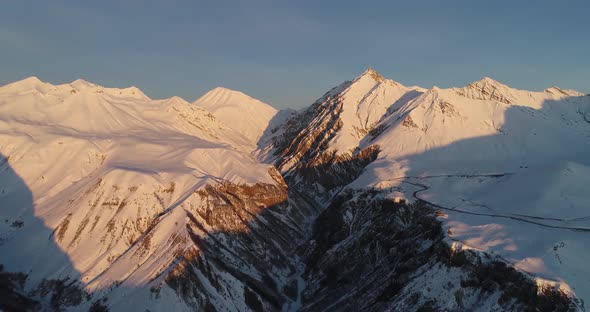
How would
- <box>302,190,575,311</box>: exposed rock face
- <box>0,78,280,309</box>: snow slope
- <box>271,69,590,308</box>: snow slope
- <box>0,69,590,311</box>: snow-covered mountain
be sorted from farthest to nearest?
<box>0,78,280,309</box>: snow slope
<box>0,69,590,311</box>: snow-covered mountain
<box>271,69,590,308</box>: snow slope
<box>302,190,575,311</box>: exposed rock face

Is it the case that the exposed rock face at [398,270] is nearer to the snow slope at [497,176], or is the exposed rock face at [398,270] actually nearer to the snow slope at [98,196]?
the snow slope at [497,176]

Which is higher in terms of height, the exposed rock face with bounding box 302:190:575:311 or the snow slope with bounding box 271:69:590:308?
the snow slope with bounding box 271:69:590:308

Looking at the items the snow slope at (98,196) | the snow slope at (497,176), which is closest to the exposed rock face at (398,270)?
the snow slope at (497,176)

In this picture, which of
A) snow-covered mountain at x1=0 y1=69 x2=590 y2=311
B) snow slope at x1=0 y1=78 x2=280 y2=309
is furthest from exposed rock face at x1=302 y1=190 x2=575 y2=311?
snow slope at x1=0 y1=78 x2=280 y2=309

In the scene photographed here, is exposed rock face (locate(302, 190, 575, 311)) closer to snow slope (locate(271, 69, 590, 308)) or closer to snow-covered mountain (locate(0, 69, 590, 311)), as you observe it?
snow-covered mountain (locate(0, 69, 590, 311))

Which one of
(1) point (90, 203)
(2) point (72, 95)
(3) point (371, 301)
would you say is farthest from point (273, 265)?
(2) point (72, 95)

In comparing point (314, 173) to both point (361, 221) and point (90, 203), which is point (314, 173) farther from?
point (90, 203)

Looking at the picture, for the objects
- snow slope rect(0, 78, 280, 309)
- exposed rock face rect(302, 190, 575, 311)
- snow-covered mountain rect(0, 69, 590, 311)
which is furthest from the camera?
snow slope rect(0, 78, 280, 309)

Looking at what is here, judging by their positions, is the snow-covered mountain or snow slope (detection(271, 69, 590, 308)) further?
the snow-covered mountain

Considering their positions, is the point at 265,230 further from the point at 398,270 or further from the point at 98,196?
the point at 398,270
